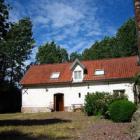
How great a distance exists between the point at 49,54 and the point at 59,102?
3160cm

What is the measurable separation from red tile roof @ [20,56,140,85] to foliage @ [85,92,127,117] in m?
8.77

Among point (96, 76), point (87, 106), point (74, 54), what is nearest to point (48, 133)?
point (87, 106)

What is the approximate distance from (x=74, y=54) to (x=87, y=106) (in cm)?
5229

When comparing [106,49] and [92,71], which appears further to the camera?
[106,49]

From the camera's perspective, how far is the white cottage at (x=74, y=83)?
39.6 metres

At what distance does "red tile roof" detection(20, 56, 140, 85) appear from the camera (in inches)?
1578

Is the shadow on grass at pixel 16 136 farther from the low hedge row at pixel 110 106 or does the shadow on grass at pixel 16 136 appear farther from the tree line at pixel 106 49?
the tree line at pixel 106 49

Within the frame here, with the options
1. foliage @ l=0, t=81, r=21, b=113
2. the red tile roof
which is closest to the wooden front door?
the red tile roof

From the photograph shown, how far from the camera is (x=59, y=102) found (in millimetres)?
42125

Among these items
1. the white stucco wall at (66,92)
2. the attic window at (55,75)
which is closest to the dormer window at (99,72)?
the white stucco wall at (66,92)

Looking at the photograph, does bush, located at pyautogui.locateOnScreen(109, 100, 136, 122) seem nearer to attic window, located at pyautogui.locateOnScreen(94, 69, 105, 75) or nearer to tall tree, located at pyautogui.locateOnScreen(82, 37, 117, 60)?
attic window, located at pyautogui.locateOnScreen(94, 69, 105, 75)

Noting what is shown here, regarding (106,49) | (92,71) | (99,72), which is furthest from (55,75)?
(106,49)

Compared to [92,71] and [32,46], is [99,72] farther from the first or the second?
[32,46]

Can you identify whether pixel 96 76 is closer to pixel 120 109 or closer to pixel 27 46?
pixel 120 109
